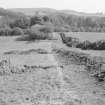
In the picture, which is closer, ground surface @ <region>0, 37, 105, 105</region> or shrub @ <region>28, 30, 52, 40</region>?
ground surface @ <region>0, 37, 105, 105</region>

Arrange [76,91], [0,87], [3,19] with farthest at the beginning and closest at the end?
[3,19] < [0,87] < [76,91]

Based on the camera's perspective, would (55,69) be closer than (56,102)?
No

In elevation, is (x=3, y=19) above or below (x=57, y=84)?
above

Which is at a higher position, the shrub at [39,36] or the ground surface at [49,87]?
the shrub at [39,36]

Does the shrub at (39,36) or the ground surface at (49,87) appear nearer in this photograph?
the ground surface at (49,87)

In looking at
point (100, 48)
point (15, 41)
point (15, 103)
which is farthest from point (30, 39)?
point (15, 103)

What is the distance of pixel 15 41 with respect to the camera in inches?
997

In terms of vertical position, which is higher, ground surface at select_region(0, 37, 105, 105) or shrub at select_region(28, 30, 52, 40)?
shrub at select_region(28, 30, 52, 40)

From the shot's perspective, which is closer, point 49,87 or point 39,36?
point 49,87

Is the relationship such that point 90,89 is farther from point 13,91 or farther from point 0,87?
point 0,87

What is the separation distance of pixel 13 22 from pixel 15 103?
33.2 meters

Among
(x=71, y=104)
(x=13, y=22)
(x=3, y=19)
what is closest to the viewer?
(x=71, y=104)

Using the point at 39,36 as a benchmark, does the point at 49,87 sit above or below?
below

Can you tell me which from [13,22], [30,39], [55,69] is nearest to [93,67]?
[55,69]
